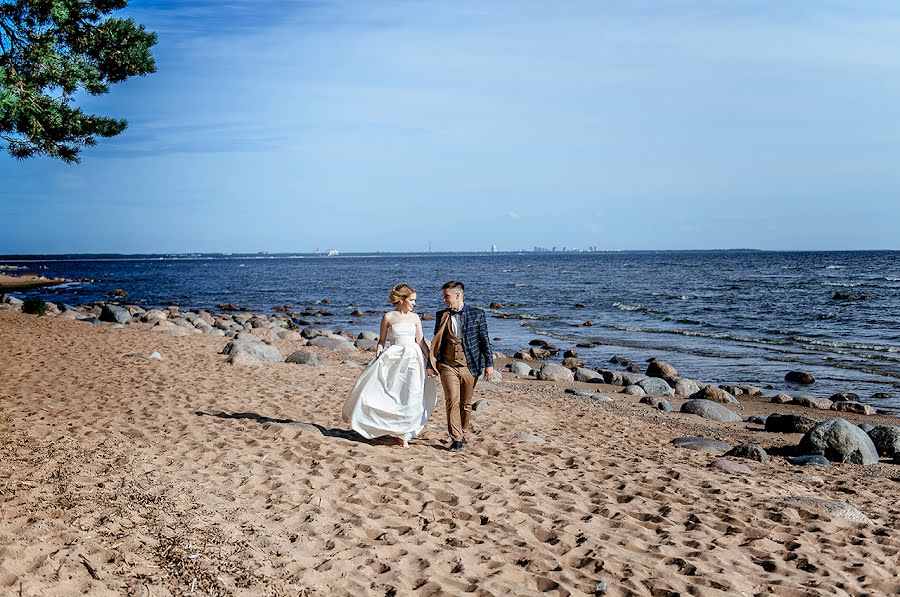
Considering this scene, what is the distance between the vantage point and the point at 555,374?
18.9 meters

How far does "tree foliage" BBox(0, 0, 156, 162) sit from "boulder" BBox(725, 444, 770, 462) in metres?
10.8

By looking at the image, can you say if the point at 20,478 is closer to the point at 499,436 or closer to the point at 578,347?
the point at 499,436

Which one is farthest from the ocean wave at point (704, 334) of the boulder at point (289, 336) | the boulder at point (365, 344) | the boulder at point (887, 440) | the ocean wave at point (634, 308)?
the boulder at point (887, 440)

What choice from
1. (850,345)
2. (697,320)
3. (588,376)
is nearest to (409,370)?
(588,376)

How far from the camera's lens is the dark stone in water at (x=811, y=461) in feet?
32.5

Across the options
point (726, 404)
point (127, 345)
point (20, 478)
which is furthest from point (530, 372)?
point (20, 478)

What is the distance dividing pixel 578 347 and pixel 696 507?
740 inches

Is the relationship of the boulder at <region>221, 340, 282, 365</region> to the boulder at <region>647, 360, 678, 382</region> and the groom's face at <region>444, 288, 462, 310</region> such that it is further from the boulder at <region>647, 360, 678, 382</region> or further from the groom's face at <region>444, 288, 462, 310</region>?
the boulder at <region>647, 360, 678, 382</region>

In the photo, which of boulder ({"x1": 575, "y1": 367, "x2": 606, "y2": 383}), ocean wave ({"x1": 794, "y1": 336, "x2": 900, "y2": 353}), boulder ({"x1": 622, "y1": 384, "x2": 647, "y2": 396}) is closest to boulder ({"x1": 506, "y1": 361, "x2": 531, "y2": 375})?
boulder ({"x1": 575, "y1": 367, "x2": 606, "y2": 383})

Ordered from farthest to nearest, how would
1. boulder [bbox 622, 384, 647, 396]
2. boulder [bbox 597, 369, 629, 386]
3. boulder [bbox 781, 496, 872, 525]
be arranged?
boulder [bbox 597, 369, 629, 386] < boulder [bbox 622, 384, 647, 396] < boulder [bbox 781, 496, 872, 525]

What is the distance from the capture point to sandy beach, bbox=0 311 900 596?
5062 millimetres

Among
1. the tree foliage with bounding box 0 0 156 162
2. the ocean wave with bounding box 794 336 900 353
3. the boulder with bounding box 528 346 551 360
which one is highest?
the tree foliage with bounding box 0 0 156 162

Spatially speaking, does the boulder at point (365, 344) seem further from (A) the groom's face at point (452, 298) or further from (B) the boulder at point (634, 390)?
(A) the groom's face at point (452, 298)

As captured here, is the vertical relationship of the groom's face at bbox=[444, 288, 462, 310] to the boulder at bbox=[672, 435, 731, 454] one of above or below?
above
